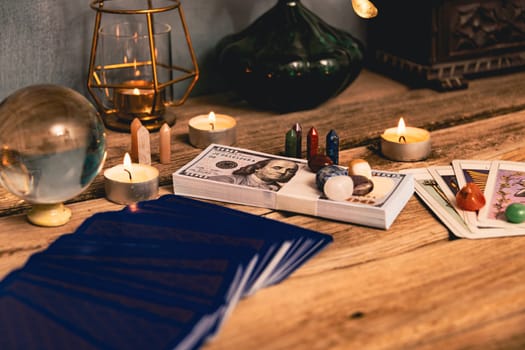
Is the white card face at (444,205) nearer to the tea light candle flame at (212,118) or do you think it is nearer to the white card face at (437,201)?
the white card face at (437,201)

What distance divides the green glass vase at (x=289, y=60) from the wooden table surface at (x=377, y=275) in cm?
11

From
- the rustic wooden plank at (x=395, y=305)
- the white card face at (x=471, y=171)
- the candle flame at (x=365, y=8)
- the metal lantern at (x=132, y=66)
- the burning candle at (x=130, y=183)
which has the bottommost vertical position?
the rustic wooden plank at (x=395, y=305)

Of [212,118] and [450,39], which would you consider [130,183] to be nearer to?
[212,118]

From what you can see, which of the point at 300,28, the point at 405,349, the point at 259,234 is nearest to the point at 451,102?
the point at 300,28

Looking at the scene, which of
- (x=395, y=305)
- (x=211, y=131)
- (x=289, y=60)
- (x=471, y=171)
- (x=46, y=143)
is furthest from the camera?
(x=289, y=60)

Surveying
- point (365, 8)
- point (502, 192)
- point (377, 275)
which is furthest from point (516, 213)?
point (365, 8)

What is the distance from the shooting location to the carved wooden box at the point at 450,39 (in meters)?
1.75

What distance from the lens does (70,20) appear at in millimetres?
A: 1559

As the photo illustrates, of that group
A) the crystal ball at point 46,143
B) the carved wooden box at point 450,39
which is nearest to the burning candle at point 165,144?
the crystal ball at point 46,143

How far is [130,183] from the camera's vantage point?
117 centimetres

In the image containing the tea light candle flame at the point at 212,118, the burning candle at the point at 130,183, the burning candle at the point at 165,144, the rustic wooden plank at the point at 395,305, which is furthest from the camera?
the tea light candle flame at the point at 212,118

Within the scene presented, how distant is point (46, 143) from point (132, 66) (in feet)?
1.93

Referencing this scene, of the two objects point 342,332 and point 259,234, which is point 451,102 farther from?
point 342,332

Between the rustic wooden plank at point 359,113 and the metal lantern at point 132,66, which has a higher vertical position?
the metal lantern at point 132,66
